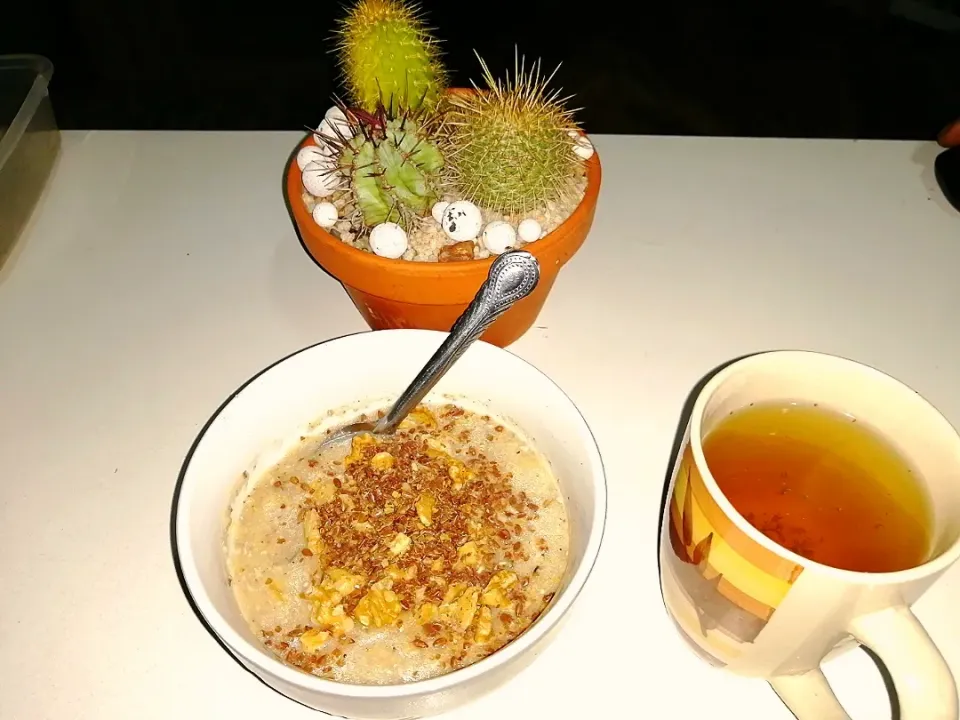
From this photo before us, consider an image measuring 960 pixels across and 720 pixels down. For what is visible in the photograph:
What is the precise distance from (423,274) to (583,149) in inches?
7.9

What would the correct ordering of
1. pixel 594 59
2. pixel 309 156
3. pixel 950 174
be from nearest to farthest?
pixel 309 156, pixel 950 174, pixel 594 59

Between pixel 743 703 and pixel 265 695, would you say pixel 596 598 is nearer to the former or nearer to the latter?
pixel 743 703

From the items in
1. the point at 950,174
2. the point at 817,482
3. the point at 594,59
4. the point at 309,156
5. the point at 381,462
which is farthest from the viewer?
the point at 594,59

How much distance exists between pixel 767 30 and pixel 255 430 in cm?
91

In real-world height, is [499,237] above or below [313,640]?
above

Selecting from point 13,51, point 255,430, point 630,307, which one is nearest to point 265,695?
point 255,430

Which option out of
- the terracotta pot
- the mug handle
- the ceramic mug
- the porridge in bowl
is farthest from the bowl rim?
the mug handle

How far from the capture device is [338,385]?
65cm

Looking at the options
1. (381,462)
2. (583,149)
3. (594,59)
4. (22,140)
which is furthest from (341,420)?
(594,59)

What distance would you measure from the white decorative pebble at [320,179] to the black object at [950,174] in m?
0.67

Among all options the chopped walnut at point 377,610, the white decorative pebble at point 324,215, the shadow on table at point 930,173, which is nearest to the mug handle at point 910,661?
the chopped walnut at point 377,610

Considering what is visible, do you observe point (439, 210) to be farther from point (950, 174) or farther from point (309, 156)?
point (950, 174)

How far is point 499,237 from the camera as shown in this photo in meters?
0.66

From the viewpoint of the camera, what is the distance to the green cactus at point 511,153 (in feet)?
2.16
